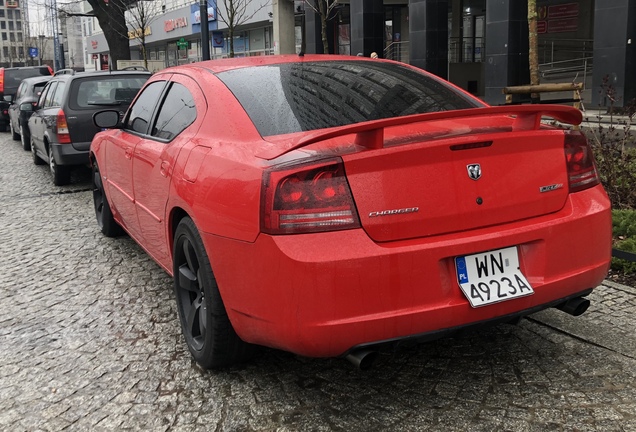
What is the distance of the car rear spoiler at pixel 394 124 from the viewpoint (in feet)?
8.83

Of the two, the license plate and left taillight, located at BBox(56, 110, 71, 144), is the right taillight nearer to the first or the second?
the license plate

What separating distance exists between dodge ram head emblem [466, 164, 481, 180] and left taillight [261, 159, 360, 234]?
1.80ft

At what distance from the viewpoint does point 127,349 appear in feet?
12.5

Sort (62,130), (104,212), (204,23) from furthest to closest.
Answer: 1. (204,23)
2. (62,130)
3. (104,212)

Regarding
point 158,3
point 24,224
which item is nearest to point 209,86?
point 24,224

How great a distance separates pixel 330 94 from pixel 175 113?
1.17m

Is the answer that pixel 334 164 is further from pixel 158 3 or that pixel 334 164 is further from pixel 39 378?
pixel 158 3

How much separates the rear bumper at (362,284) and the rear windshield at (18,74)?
22.9 meters

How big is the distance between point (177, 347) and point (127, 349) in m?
0.29

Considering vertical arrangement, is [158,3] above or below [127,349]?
above

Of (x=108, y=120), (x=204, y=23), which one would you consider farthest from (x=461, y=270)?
(x=204, y=23)

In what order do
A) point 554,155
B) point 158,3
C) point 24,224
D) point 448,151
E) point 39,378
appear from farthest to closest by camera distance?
point 158,3
point 24,224
point 39,378
point 554,155
point 448,151

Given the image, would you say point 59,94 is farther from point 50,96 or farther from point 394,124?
point 394,124

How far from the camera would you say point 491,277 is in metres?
2.83
